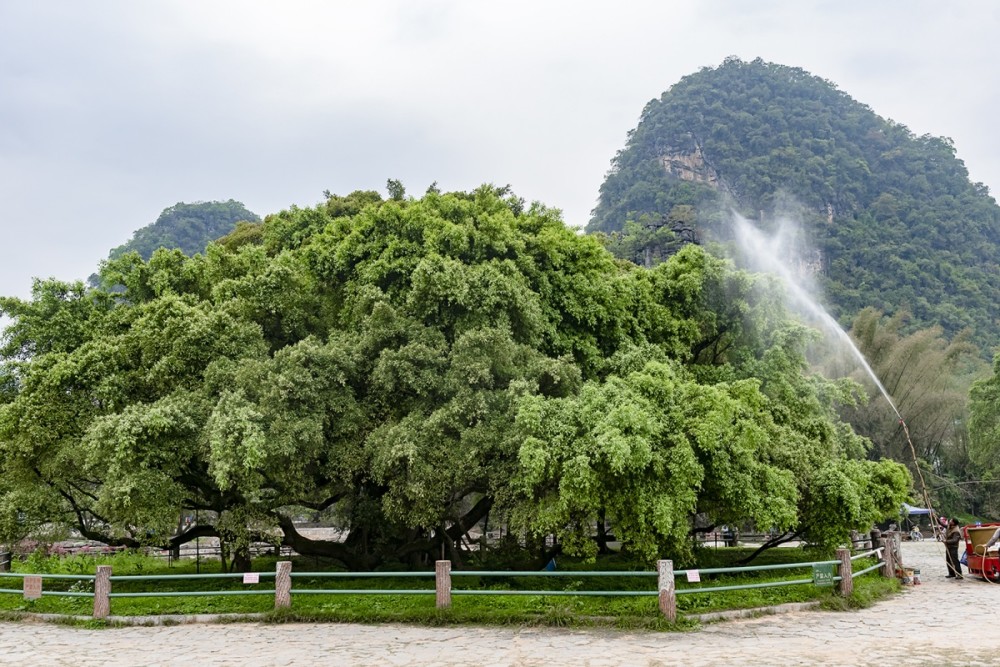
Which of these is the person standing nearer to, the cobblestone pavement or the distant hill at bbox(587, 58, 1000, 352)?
the cobblestone pavement

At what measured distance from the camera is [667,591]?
11164mm

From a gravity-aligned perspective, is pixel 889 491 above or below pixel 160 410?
below

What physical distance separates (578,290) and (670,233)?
50.0m

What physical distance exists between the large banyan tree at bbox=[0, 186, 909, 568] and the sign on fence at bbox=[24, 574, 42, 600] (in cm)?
152

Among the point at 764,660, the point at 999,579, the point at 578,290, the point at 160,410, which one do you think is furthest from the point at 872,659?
the point at 160,410

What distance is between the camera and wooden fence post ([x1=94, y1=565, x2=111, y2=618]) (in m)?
12.1

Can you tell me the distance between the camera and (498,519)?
14305 mm

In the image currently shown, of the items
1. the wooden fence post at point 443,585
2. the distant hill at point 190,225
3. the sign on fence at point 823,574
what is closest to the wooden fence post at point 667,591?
the sign on fence at point 823,574

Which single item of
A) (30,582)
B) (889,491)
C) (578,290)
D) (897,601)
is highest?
(578,290)

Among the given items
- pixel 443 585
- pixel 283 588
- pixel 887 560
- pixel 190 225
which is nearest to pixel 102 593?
pixel 283 588

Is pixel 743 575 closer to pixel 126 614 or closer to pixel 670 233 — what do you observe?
pixel 126 614

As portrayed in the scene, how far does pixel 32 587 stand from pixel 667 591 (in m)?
11.3

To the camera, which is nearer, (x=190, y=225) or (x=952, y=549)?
(x=952, y=549)

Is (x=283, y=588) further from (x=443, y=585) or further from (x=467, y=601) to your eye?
(x=467, y=601)
